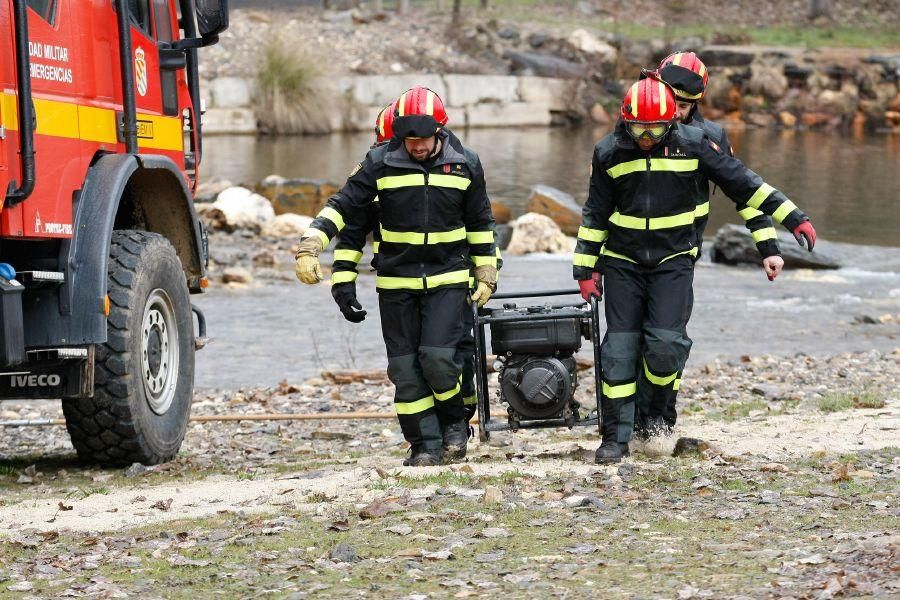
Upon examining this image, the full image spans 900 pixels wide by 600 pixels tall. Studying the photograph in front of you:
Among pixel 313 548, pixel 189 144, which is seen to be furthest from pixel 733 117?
pixel 313 548

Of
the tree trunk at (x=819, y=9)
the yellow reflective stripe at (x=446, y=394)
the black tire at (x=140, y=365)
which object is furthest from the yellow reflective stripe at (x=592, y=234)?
the tree trunk at (x=819, y=9)

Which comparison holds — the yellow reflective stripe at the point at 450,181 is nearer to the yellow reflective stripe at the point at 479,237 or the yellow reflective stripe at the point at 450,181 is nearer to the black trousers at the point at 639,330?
the yellow reflective stripe at the point at 479,237

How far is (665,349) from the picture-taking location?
7102 mm

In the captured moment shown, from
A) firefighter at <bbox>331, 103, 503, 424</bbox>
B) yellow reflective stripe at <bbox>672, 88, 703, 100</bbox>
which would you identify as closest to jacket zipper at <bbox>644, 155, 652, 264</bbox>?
yellow reflective stripe at <bbox>672, 88, 703, 100</bbox>

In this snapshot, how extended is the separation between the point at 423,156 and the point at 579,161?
24.7 metres

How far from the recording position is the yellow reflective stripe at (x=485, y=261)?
23.8ft

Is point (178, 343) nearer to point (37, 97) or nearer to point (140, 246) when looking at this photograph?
point (140, 246)

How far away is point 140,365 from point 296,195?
1534 cm

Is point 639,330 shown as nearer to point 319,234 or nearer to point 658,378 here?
point 658,378

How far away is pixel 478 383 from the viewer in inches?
286

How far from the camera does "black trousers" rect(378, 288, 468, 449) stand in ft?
23.4

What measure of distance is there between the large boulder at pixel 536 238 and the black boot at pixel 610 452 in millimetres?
11964

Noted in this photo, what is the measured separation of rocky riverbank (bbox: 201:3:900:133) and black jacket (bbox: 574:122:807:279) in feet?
100

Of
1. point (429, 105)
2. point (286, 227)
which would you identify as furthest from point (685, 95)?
point (286, 227)
